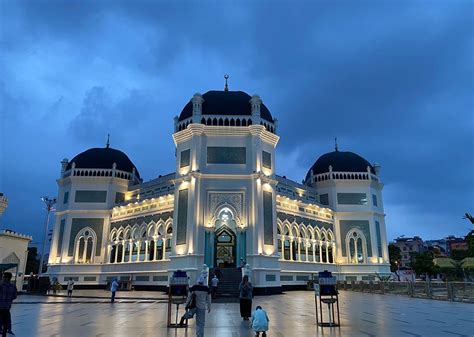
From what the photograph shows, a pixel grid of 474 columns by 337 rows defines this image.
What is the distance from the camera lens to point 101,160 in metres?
39.2

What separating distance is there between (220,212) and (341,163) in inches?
794

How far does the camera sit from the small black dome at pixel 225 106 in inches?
1201

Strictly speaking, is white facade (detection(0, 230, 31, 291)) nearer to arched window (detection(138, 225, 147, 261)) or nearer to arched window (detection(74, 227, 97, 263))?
arched window (detection(74, 227, 97, 263))

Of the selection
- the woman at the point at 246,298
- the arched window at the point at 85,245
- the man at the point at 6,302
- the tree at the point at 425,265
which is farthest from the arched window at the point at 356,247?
the man at the point at 6,302

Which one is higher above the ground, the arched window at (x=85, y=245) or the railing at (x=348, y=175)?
the railing at (x=348, y=175)

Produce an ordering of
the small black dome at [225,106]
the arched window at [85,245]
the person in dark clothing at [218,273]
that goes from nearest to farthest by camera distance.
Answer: the person in dark clothing at [218,273] → the small black dome at [225,106] → the arched window at [85,245]

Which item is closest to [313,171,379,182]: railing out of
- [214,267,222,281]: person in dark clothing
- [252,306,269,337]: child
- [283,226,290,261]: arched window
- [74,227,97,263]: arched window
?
[283,226,290,261]: arched window

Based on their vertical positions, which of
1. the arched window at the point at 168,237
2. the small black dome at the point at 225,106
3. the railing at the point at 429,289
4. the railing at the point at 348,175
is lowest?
the railing at the point at 429,289

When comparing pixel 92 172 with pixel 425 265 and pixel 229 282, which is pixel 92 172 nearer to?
pixel 229 282

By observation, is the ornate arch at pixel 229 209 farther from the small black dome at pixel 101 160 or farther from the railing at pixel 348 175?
the railing at pixel 348 175

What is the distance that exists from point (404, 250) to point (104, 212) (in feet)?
266

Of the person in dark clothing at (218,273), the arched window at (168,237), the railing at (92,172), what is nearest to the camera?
the person in dark clothing at (218,273)

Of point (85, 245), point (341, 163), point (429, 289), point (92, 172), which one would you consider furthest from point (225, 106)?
point (85, 245)

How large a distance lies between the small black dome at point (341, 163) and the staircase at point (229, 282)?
21.3 metres
